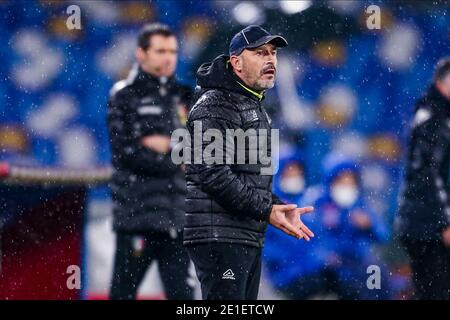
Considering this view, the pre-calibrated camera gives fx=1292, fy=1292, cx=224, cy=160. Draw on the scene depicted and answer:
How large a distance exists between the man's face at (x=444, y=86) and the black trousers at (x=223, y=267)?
67.1 inches

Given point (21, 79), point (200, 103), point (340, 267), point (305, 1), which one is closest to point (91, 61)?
point (21, 79)

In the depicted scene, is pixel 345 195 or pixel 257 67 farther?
pixel 345 195

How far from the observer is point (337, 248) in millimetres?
6969

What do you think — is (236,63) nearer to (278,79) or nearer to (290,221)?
(290,221)

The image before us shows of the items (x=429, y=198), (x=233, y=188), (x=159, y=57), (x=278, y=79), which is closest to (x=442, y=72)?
(x=429, y=198)

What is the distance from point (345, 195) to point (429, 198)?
2.64 feet

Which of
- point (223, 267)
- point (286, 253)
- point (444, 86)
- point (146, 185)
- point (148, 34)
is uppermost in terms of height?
point (148, 34)

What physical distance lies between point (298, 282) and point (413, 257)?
2.72 ft

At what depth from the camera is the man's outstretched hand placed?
16.4ft

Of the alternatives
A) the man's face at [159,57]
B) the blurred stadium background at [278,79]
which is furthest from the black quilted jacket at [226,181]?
the blurred stadium background at [278,79]

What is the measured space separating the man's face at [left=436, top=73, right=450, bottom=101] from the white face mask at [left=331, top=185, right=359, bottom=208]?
84 centimetres

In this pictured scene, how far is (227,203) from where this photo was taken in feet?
16.3

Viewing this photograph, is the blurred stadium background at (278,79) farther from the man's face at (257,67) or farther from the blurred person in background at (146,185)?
the man's face at (257,67)
